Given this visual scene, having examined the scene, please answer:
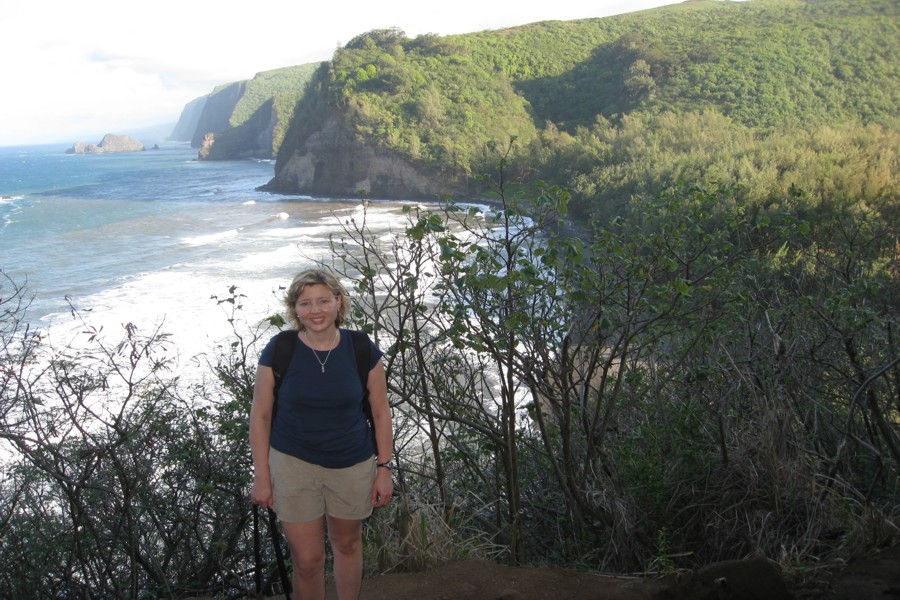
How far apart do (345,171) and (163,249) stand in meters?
21.1

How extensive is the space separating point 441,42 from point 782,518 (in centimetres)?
6774

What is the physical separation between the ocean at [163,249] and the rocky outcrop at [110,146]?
351 ft

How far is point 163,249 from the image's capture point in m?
36.4

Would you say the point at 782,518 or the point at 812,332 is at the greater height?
the point at 812,332

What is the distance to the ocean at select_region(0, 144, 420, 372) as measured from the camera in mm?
21578

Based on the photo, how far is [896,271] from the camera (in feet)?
26.6

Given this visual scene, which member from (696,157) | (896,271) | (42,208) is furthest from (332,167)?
(896,271)

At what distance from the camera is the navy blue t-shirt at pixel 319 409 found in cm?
253

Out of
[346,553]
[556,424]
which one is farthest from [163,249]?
[346,553]

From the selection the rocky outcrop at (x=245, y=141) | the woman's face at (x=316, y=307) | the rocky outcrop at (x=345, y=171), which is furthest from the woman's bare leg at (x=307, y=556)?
the rocky outcrop at (x=245, y=141)

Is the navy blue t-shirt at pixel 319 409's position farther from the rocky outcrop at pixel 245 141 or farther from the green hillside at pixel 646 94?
the rocky outcrop at pixel 245 141

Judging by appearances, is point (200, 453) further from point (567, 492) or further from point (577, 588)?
point (577, 588)

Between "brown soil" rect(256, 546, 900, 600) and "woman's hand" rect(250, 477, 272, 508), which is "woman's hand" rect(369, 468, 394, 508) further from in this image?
"brown soil" rect(256, 546, 900, 600)

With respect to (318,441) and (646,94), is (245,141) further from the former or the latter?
(318,441)
